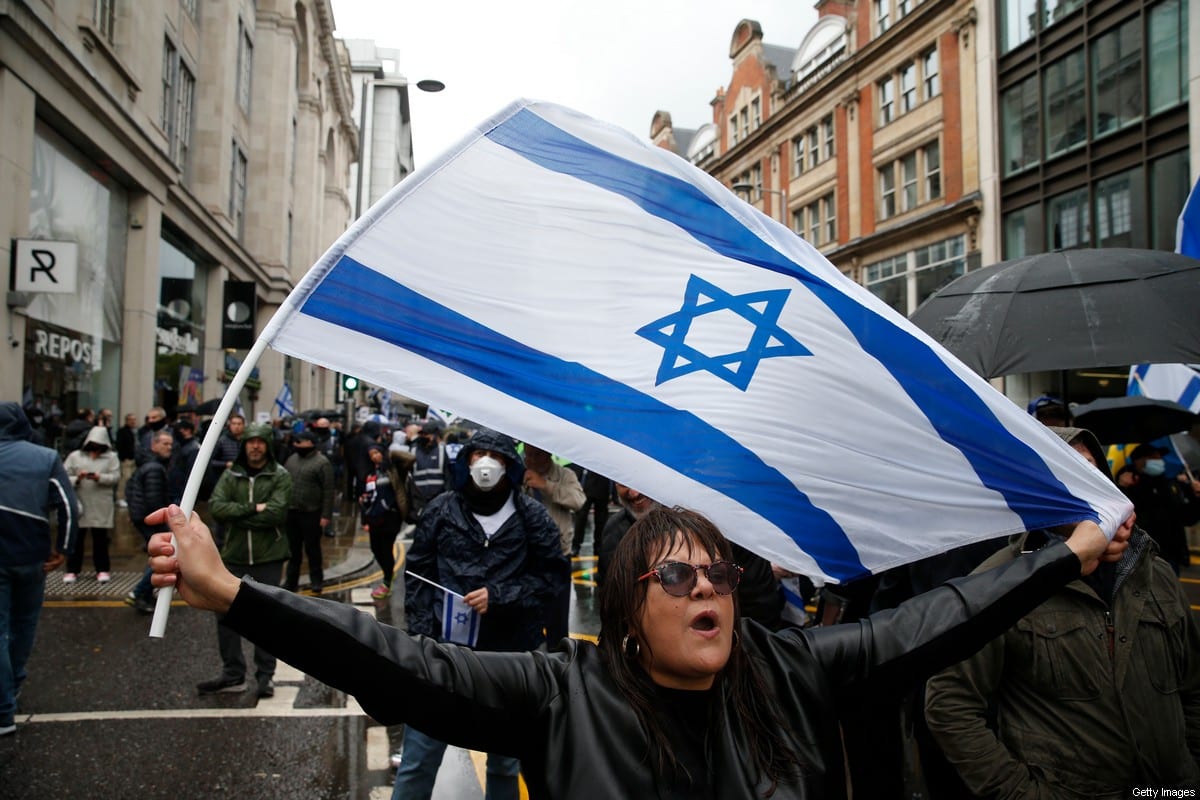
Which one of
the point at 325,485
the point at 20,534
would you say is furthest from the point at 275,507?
the point at 325,485

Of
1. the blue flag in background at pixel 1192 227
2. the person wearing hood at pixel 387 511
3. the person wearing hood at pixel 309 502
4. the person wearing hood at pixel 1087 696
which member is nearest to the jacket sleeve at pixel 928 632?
the person wearing hood at pixel 1087 696

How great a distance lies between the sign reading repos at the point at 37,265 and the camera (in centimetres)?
1173

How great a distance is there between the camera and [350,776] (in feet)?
15.5

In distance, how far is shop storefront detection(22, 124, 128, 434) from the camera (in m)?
13.2

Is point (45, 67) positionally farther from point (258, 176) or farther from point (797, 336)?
point (258, 176)

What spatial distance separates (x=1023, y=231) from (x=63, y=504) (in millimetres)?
25014

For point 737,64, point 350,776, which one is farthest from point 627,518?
point 737,64

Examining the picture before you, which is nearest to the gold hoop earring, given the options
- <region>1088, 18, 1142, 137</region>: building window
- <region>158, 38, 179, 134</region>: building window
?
<region>158, 38, 179, 134</region>: building window

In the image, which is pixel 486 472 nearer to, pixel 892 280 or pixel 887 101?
pixel 892 280

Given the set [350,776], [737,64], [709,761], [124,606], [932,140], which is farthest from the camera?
[737,64]

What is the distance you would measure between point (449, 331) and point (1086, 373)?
71.6 feet

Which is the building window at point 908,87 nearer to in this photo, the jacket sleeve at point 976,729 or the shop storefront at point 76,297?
the shop storefront at point 76,297

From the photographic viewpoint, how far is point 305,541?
945 cm

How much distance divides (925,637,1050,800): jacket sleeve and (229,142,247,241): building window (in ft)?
86.7
